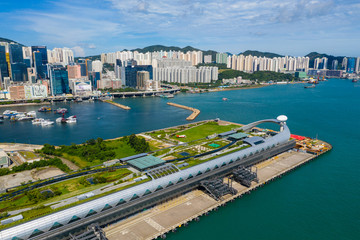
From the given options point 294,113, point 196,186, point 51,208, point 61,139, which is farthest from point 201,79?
point 51,208

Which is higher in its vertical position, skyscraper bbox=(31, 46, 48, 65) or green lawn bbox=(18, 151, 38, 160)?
skyscraper bbox=(31, 46, 48, 65)

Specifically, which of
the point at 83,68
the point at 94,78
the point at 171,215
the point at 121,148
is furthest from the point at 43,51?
the point at 171,215

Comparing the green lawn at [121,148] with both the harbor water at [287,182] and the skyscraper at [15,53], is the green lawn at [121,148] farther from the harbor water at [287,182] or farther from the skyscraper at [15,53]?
the skyscraper at [15,53]

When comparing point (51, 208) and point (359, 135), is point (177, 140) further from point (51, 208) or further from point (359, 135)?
point (359, 135)

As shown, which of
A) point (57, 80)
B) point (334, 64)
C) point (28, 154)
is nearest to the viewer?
point (28, 154)

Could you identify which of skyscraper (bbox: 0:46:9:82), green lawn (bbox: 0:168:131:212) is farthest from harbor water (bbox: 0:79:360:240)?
skyscraper (bbox: 0:46:9:82)

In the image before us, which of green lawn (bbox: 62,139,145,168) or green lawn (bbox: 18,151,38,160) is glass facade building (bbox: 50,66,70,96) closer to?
green lawn (bbox: 18,151,38,160)

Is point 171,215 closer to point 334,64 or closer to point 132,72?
point 132,72
